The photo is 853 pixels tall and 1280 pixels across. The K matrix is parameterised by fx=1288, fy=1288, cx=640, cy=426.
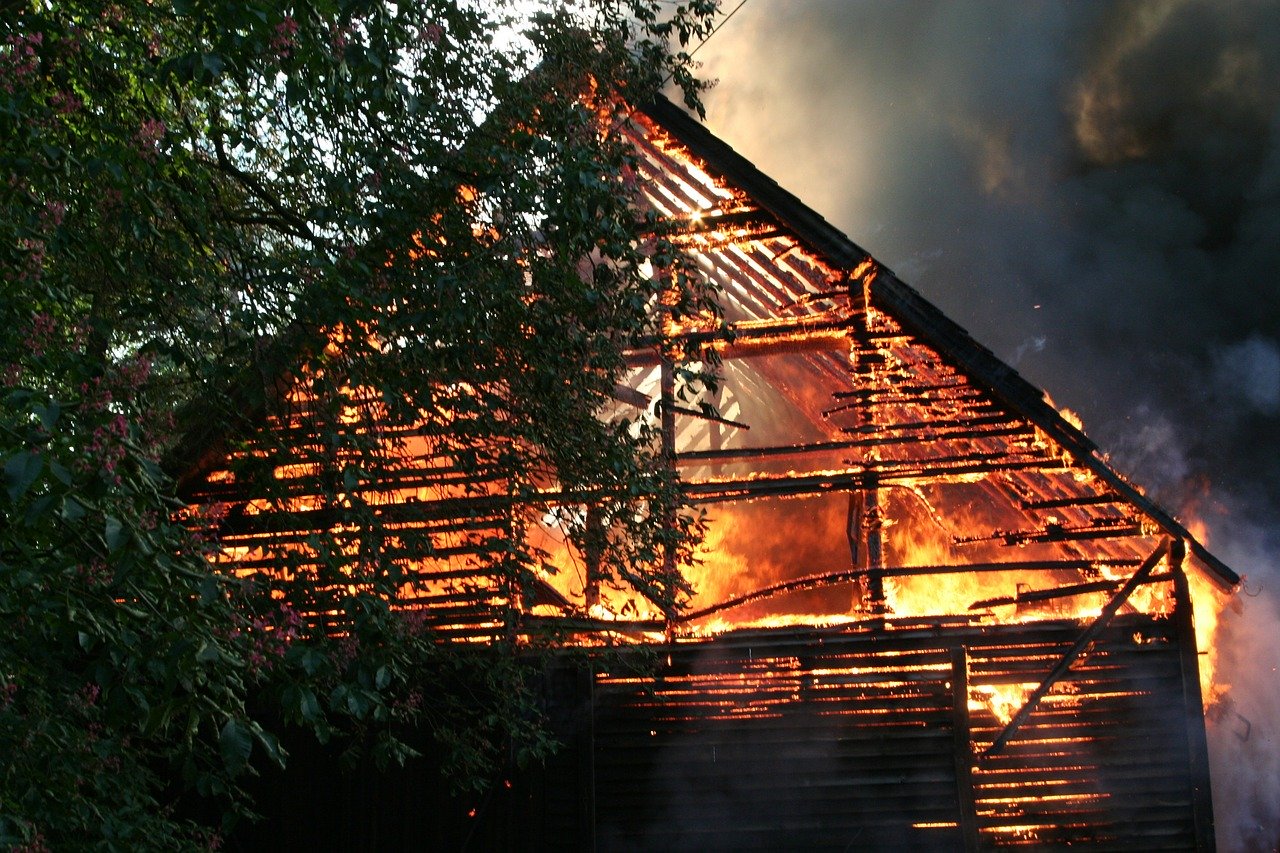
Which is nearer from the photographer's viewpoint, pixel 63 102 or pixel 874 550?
pixel 63 102

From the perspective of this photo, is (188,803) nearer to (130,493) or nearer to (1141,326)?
(130,493)

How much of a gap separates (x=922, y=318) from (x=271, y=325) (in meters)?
5.52

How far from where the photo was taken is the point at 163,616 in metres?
4.55

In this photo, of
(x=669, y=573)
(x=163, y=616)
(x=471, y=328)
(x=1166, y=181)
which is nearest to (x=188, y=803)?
(x=669, y=573)

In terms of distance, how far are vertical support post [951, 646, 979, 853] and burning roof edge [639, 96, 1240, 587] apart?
5.91ft

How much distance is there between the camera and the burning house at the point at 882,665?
9.81 meters

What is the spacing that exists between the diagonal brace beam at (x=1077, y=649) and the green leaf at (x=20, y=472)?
7.98 metres

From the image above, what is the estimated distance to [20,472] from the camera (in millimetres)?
3592

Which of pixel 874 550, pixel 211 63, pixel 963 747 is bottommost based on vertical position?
pixel 963 747

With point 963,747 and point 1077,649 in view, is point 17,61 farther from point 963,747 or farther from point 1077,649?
point 1077,649

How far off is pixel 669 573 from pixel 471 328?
2449mm

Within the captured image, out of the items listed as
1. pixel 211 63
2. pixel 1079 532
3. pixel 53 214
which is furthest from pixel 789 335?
pixel 211 63

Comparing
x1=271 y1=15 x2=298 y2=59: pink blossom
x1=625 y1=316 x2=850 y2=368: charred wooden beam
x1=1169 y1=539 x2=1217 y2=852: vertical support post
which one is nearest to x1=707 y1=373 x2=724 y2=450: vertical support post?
x1=625 y1=316 x2=850 y2=368: charred wooden beam

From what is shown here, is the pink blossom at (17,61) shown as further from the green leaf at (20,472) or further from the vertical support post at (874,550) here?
the vertical support post at (874,550)
